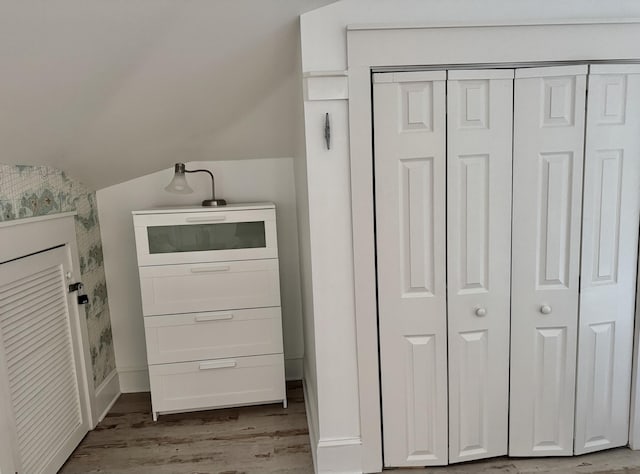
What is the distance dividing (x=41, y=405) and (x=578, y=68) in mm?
2778

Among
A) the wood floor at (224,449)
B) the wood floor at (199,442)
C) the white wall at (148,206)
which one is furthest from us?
the white wall at (148,206)

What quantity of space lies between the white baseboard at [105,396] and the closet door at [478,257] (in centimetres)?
198

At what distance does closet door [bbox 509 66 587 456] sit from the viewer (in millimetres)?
1787

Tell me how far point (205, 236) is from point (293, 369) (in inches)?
45.4

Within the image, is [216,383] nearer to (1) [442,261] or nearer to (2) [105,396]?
(2) [105,396]

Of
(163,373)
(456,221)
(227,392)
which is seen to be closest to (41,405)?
(163,373)

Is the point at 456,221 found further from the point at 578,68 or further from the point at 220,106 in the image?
the point at 220,106

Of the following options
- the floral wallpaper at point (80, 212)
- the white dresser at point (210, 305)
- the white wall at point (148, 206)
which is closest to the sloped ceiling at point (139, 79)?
the floral wallpaper at point (80, 212)

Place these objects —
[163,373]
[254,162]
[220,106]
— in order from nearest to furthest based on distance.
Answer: [220,106] < [163,373] < [254,162]

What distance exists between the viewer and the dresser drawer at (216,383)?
2.48 metres

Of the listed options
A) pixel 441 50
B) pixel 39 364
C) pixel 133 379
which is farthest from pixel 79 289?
pixel 441 50

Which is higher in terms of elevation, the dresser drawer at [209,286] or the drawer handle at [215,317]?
the dresser drawer at [209,286]

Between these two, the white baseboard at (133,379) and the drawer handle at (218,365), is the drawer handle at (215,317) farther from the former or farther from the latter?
the white baseboard at (133,379)

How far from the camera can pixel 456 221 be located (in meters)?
1.83
